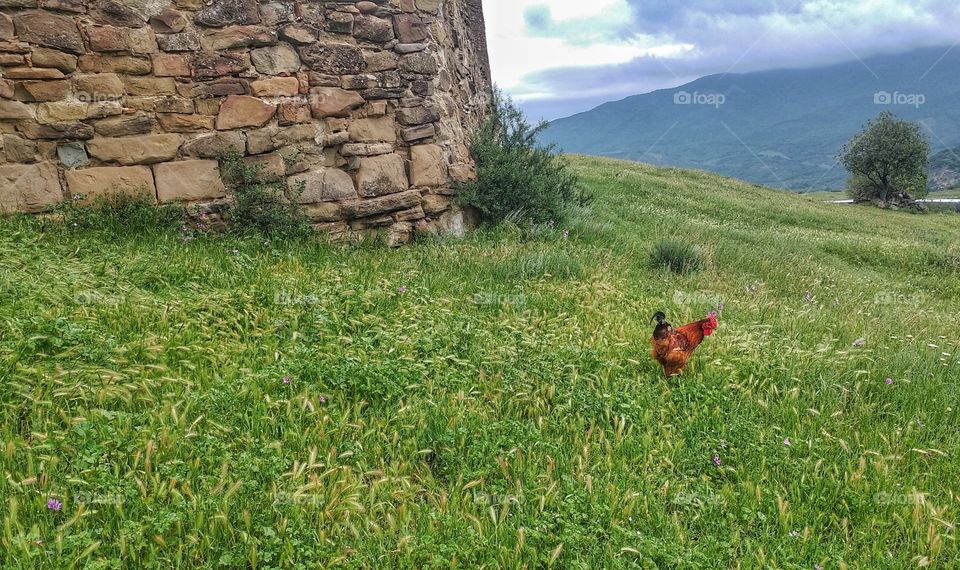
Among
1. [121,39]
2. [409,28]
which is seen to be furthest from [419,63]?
[121,39]

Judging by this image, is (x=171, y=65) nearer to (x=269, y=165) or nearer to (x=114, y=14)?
(x=114, y=14)

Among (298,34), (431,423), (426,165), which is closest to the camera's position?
(431,423)

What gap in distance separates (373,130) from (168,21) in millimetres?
2941

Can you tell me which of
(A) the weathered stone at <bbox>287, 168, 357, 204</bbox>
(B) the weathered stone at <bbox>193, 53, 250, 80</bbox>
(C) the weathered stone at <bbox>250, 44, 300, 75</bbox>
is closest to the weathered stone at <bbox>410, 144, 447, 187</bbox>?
(A) the weathered stone at <bbox>287, 168, 357, 204</bbox>

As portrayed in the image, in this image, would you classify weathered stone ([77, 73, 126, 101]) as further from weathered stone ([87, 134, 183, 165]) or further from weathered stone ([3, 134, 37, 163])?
weathered stone ([3, 134, 37, 163])

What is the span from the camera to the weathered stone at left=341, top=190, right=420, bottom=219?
323 inches

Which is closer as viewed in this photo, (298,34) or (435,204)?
(298,34)

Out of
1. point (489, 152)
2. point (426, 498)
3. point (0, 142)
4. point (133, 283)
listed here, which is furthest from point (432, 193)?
point (426, 498)

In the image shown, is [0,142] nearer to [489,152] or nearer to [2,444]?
[2,444]

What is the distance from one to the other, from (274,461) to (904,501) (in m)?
3.84

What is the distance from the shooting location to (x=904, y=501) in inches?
133

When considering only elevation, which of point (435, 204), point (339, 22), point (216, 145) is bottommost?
point (435, 204)

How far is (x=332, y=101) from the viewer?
7.98 m

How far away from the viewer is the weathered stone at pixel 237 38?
24.1 feet
